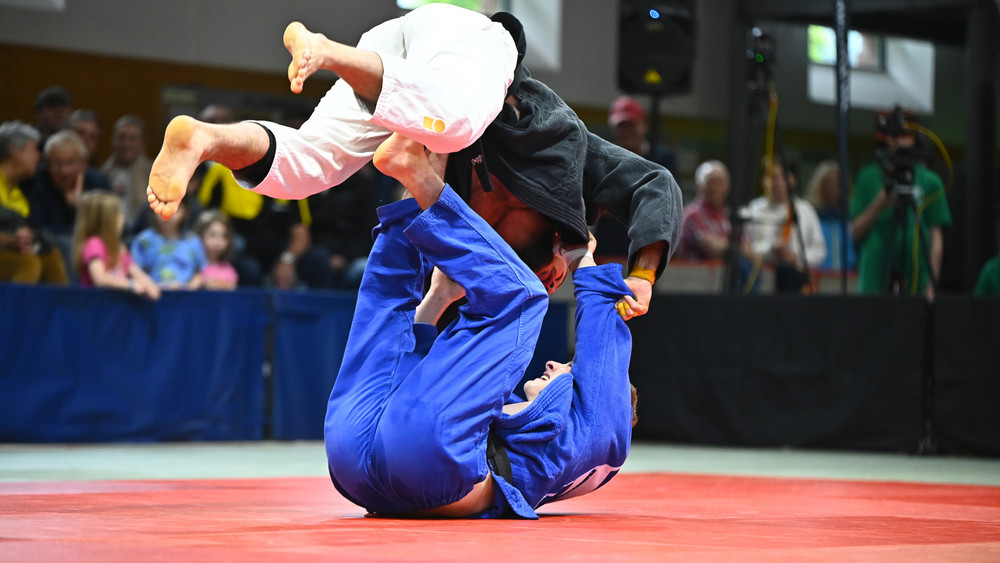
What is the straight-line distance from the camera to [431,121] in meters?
2.55

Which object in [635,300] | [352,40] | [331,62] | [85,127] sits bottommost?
[635,300]

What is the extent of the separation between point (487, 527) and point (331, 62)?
1.04 metres

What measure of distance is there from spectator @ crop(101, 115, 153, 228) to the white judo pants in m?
4.17

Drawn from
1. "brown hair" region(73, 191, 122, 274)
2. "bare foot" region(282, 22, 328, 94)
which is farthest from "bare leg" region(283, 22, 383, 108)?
"brown hair" region(73, 191, 122, 274)

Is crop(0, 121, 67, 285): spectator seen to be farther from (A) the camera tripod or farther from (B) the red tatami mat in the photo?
(A) the camera tripod

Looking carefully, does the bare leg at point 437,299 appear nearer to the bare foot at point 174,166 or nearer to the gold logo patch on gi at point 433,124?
the gold logo patch on gi at point 433,124

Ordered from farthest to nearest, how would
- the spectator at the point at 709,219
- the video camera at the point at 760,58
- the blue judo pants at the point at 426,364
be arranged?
the spectator at the point at 709,219, the video camera at the point at 760,58, the blue judo pants at the point at 426,364

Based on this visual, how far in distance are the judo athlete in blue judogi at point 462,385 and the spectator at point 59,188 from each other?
12.4 ft

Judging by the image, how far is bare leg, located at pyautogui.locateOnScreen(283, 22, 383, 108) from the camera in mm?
2346

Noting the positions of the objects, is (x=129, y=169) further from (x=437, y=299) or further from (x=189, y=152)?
(x=189, y=152)

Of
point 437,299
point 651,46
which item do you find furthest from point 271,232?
point 437,299

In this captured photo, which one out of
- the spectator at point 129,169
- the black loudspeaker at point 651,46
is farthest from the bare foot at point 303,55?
the black loudspeaker at point 651,46

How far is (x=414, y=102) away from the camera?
8.30ft

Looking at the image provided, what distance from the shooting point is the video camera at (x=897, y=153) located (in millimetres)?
6375
